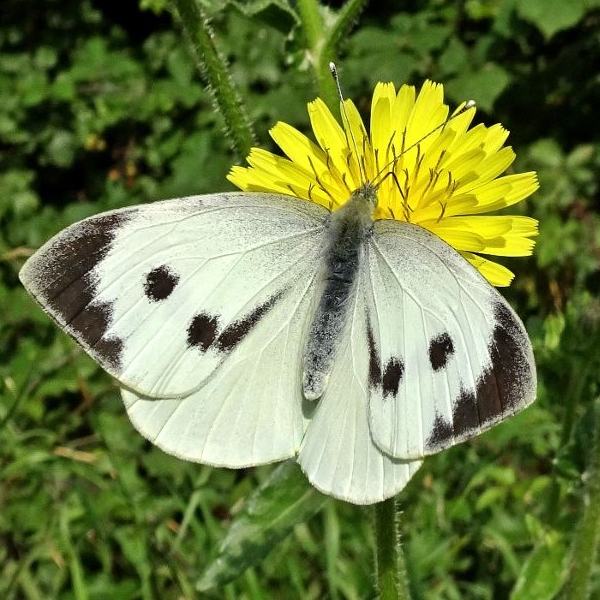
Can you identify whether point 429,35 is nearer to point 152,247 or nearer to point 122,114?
point 122,114

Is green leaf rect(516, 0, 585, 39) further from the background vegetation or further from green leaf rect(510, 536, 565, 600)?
green leaf rect(510, 536, 565, 600)

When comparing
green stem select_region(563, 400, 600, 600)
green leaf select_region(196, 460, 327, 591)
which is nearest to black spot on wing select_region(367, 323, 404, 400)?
green leaf select_region(196, 460, 327, 591)

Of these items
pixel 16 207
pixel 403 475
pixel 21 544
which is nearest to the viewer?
pixel 403 475

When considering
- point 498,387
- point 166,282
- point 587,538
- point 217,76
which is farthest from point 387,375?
point 587,538

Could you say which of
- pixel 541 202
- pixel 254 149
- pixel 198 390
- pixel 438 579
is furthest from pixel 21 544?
pixel 541 202

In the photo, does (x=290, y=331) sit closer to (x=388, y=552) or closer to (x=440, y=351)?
(x=440, y=351)
